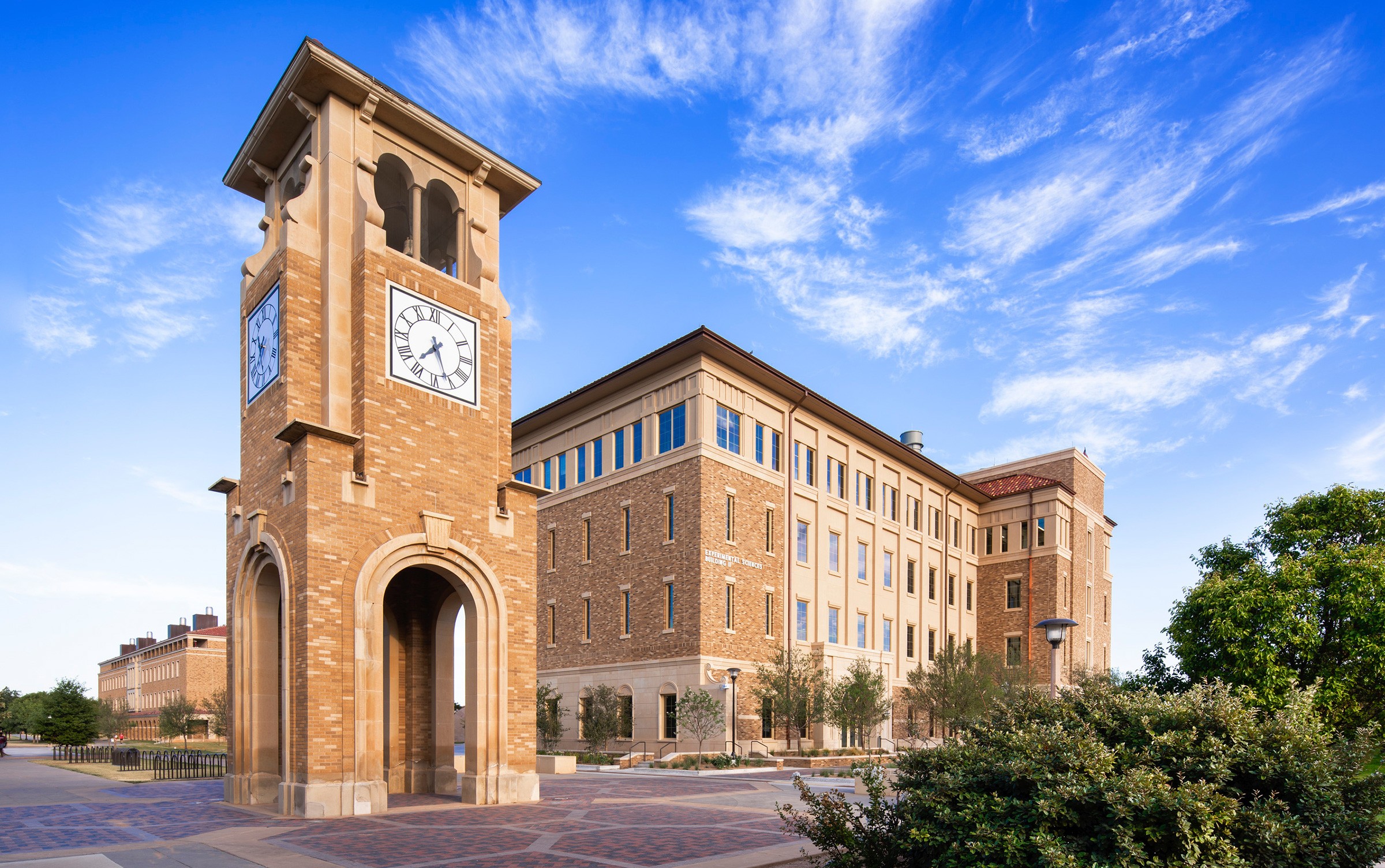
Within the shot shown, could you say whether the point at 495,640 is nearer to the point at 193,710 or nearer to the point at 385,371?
the point at 385,371

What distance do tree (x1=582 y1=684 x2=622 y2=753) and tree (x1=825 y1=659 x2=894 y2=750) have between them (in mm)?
8998

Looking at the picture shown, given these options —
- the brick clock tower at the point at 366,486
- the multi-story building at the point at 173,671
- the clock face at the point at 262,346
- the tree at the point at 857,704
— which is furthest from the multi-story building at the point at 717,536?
the multi-story building at the point at 173,671

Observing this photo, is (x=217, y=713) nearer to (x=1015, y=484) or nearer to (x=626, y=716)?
(x=626, y=716)

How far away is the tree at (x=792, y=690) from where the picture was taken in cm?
3456

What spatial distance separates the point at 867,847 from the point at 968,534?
50.6 metres

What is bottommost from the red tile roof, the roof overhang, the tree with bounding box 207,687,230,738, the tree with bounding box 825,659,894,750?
the tree with bounding box 207,687,230,738

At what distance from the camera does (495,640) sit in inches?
749

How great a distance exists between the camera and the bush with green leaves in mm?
7207

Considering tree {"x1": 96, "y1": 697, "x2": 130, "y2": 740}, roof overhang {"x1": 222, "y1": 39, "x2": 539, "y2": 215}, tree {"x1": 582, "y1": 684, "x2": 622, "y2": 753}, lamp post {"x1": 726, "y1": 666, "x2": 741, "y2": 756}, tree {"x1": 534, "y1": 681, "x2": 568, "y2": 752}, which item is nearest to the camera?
roof overhang {"x1": 222, "y1": 39, "x2": 539, "y2": 215}

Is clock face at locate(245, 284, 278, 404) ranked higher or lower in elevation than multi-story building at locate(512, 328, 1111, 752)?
higher

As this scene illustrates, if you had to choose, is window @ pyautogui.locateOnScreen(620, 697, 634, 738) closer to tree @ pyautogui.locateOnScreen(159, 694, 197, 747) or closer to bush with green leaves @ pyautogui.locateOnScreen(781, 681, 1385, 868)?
bush with green leaves @ pyautogui.locateOnScreen(781, 681, 1385, 868)

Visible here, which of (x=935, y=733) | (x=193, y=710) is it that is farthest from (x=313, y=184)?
(x=193, y=710)

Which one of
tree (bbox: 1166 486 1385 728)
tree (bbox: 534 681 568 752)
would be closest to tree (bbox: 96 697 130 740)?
tree (bbox: 534 681 568 752)

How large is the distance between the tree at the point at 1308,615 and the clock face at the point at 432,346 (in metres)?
19.9
